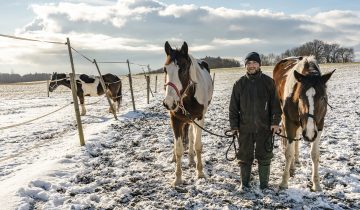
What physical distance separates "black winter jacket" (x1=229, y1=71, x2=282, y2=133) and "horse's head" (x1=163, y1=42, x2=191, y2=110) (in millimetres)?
793

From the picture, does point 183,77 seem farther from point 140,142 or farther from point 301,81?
point 140,142

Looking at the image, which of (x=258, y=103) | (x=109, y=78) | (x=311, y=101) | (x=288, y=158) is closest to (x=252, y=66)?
(x=258, y=103)

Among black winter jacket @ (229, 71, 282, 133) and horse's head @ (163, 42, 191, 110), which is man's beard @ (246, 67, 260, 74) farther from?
horse's head @ (163, 42, 191, 110)

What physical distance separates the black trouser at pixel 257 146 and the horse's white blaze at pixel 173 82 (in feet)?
3.77

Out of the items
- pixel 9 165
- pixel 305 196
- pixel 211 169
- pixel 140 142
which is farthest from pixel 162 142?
pixel 305 196

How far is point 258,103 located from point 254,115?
174mm

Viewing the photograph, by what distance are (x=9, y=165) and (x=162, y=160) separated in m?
3.05

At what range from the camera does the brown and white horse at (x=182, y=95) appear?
14.0ft

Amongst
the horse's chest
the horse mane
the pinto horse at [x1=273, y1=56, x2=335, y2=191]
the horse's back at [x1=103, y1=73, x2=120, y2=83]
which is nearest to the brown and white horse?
the pinto horse at [x1=273, y1=56, x2=335, y2=191]

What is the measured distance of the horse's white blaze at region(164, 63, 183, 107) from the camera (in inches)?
164

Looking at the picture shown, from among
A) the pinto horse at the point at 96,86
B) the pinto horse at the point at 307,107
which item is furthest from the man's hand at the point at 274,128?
the pinto horse at the point at 96,86

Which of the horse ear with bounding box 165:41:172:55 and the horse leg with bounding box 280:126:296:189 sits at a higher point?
the horse ear with bounding box 165:41:172:55

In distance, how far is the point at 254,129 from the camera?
14.8 ft

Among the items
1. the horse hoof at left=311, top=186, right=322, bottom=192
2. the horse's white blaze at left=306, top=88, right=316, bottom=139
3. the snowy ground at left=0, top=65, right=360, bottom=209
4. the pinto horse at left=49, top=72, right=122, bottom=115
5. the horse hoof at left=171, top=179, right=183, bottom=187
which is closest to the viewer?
the horse's white blaze at left=306, top=88, right=316, bottom=139
